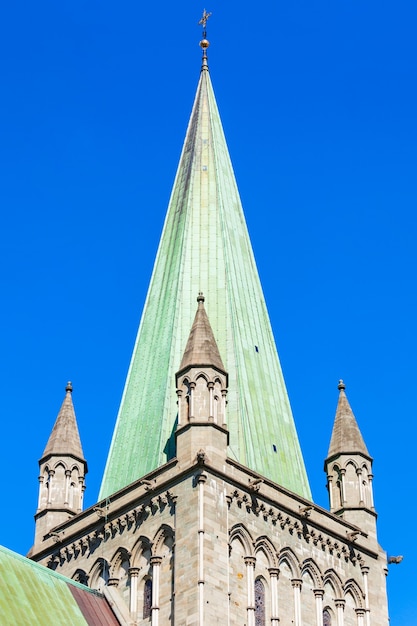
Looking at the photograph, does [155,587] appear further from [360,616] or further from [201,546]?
[360,616]

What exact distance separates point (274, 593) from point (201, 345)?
6.47 m

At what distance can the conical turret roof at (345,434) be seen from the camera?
4512cm

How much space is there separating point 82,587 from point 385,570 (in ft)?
27.3

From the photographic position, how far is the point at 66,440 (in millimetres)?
45062

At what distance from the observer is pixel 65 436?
4516 centimetres

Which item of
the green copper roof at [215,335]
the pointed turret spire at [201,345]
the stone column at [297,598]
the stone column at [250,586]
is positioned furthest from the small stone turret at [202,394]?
the stone column at [297,598]

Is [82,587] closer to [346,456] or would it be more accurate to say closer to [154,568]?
[154,568]

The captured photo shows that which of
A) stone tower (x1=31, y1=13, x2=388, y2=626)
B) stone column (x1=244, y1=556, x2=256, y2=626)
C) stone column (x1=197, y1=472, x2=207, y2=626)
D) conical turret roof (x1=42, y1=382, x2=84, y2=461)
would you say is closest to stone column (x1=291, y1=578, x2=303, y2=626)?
stone tower (x1=31, y1=13, x2=388, y2=626)

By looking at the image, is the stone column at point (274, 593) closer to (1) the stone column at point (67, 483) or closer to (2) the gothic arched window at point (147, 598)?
(2) the gothic arched window at point (147, 598)

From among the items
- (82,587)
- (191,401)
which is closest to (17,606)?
(82,587)

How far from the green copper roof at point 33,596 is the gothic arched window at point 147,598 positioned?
4.96ft

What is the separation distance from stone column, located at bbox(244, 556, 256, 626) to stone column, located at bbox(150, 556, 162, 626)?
2097 millimetres

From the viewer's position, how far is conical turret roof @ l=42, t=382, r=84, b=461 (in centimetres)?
4478

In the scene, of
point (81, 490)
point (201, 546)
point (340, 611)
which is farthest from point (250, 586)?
A: point (81, 490)
